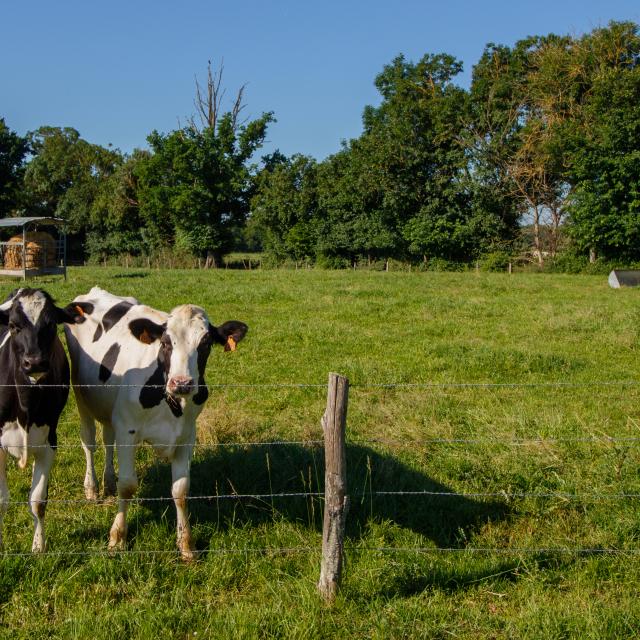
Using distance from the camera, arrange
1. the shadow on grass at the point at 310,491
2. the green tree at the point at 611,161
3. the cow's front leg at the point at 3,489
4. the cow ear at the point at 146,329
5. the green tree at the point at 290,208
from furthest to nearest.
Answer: the green tree at the point at 290,208
the green tree at the point at 611,161
the shadow on grass at the point at 310,491
the cow ear at the point at 146,329
the cow's front leg at the point at 3,489

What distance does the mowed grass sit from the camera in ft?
13.1

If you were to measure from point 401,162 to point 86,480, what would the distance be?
4060cm

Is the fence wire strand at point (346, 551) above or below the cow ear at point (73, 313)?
below

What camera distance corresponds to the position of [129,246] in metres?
52.3

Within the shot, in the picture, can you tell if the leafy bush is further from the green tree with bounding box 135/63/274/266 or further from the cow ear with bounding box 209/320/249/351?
the cow ear with bounding box 209/320/249/351

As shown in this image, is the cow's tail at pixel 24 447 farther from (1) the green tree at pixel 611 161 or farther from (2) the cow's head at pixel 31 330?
(1) the green tree at pixel 611 161

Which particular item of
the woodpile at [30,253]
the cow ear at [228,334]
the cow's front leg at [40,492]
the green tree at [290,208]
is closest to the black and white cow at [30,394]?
the cow's front leg at [40,492]

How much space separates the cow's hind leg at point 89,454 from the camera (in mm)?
5820

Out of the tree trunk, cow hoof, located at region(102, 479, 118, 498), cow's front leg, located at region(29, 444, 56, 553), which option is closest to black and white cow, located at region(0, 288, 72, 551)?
cow's front leg, located at region(29, 444, 56, 553)

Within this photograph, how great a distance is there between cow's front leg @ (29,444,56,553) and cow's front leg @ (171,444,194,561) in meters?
0.91

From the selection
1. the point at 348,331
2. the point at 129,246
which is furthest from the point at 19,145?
the point at 348,331

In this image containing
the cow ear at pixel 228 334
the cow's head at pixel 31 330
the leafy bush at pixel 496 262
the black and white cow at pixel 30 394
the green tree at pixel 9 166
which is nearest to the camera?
the cow's head at pixel 31 330

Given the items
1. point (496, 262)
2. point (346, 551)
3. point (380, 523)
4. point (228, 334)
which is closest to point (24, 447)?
point (228, 334)

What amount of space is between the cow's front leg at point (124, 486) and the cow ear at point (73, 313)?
1021 millimetres
